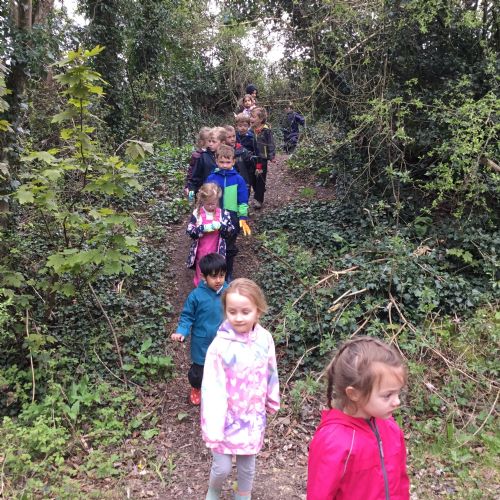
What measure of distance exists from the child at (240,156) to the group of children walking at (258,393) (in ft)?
6.26

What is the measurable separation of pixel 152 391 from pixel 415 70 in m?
5.38

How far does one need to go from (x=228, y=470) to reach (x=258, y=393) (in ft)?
1.76

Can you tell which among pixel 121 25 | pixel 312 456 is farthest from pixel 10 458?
pixel 121 25

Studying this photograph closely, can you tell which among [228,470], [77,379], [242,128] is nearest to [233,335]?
[228,470]

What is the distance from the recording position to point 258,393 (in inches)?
109

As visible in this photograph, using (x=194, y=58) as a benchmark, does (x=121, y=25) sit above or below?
below

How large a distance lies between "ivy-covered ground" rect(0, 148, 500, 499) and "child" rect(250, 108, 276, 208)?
1.75 meters

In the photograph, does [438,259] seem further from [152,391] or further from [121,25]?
[121,25]

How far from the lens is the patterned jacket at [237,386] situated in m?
2.69

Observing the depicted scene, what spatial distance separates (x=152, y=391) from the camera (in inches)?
186

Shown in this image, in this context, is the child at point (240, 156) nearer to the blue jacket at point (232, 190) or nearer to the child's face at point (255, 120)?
the child's face at point (255, 120)

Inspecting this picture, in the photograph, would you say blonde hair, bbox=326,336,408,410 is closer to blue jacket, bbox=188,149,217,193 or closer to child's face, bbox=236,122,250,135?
blue jacket, bbox=188,149,217,193

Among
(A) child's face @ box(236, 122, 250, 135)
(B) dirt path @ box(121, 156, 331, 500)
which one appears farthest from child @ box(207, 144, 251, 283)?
(A) child's face @ box(236, 122, 250, 135)

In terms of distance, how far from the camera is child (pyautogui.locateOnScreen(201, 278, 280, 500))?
8.77ft
